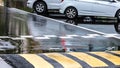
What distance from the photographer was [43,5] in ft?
68.7

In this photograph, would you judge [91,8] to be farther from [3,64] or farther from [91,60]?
[3,64]

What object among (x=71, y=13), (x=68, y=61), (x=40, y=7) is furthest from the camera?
(x=40, y=7)

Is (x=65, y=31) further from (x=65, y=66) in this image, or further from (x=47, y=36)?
(x=65, y=66)

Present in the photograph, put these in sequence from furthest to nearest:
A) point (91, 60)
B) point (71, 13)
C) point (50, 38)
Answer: point (71, 13)
point (50, 38)
point (91, 60)

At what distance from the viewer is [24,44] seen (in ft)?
33.6

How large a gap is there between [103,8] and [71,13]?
1554mm

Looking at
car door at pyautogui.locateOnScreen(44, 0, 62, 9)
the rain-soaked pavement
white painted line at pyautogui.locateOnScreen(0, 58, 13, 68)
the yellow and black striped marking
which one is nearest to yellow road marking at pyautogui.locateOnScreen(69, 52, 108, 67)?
the yellow and black striped marking

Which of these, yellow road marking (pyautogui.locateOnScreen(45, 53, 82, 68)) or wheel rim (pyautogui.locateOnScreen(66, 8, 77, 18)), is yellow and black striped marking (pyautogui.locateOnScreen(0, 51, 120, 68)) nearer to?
yellow road marking (pyautogui.locateOnScreen(45, 53, 82, 68))

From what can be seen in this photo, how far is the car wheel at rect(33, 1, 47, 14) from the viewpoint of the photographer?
20859mm

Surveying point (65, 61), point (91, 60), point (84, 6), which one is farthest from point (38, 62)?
point (84, 6)

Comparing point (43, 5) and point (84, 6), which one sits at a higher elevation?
point (84, 6)

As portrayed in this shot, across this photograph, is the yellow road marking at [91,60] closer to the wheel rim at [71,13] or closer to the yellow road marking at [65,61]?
the yellow road marking at [65,61]

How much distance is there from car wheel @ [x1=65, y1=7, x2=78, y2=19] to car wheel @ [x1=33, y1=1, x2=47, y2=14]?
5.92 feet

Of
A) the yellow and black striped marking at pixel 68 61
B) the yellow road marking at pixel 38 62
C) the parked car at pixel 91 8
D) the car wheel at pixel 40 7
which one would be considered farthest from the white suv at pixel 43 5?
the yellow road marking at pixel 38 62
